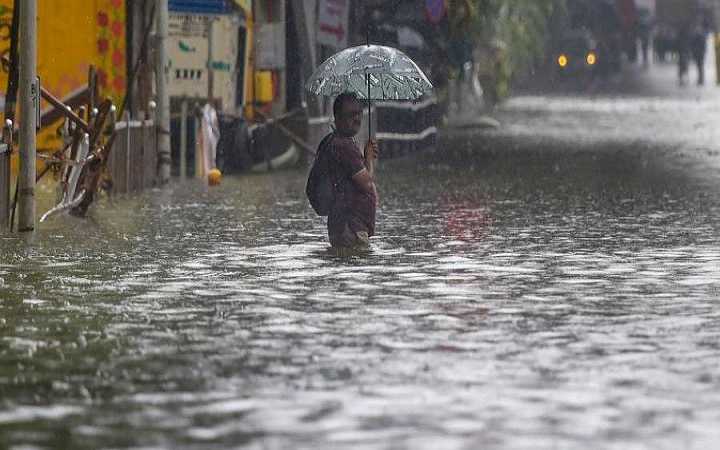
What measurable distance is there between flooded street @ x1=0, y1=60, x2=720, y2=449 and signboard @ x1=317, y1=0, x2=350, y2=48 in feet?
37.8

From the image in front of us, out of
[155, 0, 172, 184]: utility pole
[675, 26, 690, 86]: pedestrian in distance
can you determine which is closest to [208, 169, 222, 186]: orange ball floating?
[155, 0, 172, 184]: utility pole

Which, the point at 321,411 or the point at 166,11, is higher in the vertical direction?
the point at 166,11

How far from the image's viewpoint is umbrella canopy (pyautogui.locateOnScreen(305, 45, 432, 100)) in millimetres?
18625

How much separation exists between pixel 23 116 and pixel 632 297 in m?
7.25

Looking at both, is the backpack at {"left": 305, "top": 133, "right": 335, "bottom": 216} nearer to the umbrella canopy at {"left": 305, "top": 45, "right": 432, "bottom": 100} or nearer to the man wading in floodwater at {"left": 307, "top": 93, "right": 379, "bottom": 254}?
the man wading in floodwater at {"left": 307, "top": 93, "right": 379, "bottom": 254}

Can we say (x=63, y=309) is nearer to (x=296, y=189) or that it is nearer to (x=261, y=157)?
(x=296, y=189)

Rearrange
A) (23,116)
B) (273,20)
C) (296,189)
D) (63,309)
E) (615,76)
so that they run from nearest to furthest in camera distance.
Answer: (63,309)
(23,116)
(296,189)
(273,20)
(615,76)

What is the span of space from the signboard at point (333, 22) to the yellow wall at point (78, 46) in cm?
636

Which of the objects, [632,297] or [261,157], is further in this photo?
[261,157]

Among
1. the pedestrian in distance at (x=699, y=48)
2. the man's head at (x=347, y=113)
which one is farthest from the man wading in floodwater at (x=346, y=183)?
the pedestrian in distance at (x=699, y=48)

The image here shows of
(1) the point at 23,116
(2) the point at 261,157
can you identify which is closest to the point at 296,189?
(2) the point at 261,157

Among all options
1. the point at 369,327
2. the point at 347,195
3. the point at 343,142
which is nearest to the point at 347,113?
the point at 343,142

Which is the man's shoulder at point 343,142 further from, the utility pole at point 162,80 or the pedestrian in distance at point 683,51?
the pedestrian in distance at point 683,51

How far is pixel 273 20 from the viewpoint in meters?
34.0
